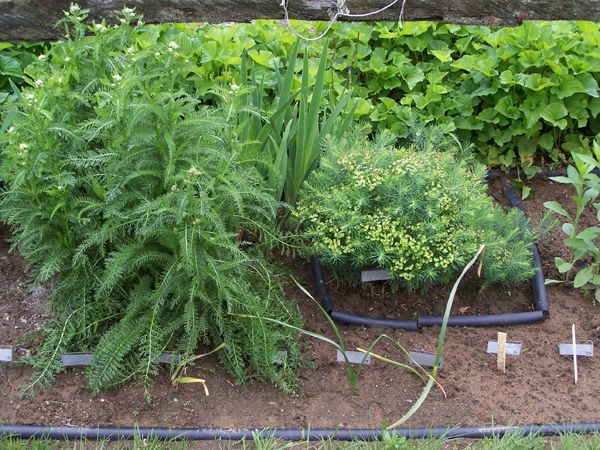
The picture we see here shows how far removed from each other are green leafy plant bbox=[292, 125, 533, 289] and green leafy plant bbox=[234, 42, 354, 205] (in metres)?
0.15

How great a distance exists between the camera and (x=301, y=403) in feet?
10.1

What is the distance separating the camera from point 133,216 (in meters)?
2.85

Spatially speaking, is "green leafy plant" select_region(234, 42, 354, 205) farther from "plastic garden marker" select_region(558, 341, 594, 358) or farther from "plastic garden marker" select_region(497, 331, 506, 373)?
"plastic garden marker" select_region(558, 341, 594, 358)

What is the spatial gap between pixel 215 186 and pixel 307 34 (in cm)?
173

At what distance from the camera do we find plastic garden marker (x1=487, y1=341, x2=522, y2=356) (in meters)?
3.28

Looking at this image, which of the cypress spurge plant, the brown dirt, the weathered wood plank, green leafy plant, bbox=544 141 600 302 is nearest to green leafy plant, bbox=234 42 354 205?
the weathered wood plank

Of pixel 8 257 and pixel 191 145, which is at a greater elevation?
pixel 191 145

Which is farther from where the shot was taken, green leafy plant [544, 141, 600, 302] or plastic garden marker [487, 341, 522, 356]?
green leafy plant [544, 141, 600, 302]

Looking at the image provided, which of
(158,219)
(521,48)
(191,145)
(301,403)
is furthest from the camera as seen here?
(521,48)

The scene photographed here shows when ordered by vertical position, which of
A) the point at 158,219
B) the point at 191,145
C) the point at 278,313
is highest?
the point at 191,145

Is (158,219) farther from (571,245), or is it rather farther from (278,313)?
(571,245)

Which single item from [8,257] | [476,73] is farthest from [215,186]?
[476,73]

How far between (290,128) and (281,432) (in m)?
1.39

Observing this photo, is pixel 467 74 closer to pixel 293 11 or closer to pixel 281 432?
pixel 293 11
